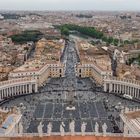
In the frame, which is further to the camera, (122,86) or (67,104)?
(122,86)

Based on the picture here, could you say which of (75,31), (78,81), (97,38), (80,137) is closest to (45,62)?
(78,81)

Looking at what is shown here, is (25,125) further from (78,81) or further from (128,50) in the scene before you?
(128,50)

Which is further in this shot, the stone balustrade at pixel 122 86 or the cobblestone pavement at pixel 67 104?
the stone balustrade at pixel 122 86

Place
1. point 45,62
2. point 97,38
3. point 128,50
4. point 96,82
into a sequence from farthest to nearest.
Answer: point 97,38, point 128,50, point 45,62, point 96,82

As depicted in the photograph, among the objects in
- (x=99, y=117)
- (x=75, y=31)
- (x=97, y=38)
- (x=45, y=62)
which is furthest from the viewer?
(x=75, y=31)

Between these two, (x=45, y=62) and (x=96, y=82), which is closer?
(x=96, y=82)

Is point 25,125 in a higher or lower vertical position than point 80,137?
lower

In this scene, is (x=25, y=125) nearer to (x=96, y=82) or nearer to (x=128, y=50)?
(x=96, y=82)

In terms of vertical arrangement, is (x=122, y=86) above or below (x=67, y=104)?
above

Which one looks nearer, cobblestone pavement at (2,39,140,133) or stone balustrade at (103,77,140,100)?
cobblestone pavement at (2,39,140,133)
